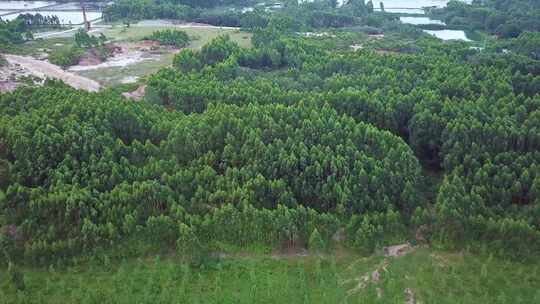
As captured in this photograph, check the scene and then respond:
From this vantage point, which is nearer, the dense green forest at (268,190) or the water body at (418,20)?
the dense green forest at (268,190)

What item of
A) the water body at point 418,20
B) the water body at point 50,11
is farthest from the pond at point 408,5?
the water body at point 50,11

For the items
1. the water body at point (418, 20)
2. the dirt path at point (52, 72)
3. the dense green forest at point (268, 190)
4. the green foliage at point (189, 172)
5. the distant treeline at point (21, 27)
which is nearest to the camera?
the dense green forest at point (268, 190)

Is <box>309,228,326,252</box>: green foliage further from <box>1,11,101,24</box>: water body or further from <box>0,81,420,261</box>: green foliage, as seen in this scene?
<box>1,11,101,24</box>: water body

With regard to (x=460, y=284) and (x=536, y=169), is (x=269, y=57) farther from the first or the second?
(x=460, y=284)

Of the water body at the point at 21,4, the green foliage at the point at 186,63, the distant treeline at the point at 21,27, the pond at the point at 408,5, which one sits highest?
the water body at the point at 21,4

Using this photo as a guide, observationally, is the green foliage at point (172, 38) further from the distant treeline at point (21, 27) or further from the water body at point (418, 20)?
the water body at point (418, 20)

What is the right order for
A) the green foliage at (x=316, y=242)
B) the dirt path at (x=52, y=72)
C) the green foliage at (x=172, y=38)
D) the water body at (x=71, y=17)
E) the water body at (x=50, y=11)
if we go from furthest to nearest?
the water body at (x=50, y=11) < the water body at (x=71, y=17) < the green foliage at (x=172, y=38) < the dirt path at (x=52, y=72) < the green foliage at (x=316, y=242)
